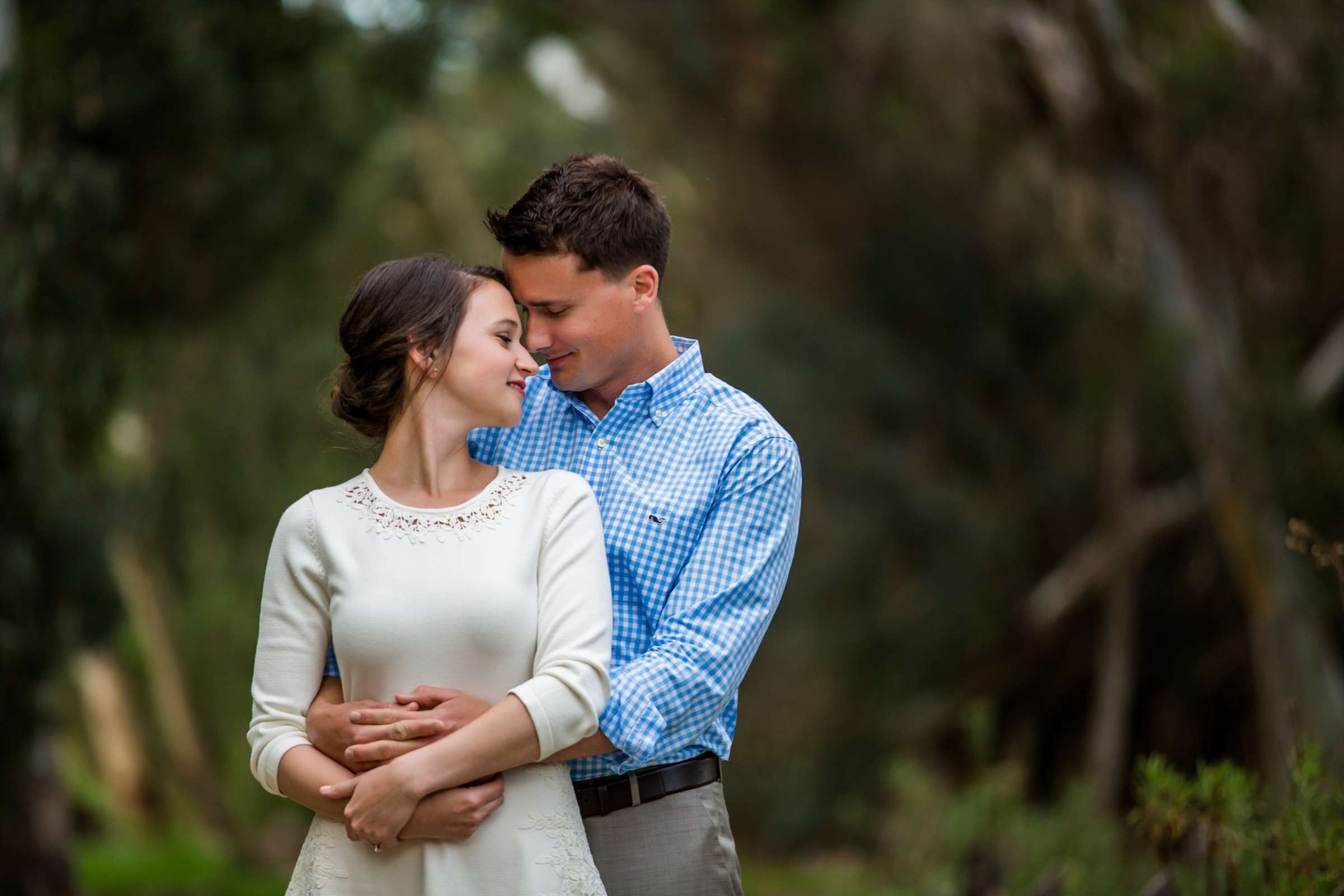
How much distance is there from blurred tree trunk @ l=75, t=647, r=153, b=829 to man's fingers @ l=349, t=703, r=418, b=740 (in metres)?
12.7

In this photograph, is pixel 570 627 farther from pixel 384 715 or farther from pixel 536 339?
pixel 536 339

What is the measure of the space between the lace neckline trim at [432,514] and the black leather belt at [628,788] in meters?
0.51

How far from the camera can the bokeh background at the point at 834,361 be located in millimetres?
6391

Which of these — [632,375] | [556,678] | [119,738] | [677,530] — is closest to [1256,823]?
[677,530]

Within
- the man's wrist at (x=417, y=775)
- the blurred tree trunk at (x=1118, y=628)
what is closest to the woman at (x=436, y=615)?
the man's wrist at (x=417, y=775)

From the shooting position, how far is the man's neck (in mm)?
2482

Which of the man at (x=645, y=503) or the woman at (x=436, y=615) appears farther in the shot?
the man at (x=645, y=503)

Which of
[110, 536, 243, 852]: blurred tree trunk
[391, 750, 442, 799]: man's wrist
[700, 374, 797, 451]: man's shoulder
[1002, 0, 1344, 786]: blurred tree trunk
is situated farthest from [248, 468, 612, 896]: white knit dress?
[110, 536, 243, 852]: blurred tree trunk

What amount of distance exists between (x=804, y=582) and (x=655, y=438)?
29.0 ft

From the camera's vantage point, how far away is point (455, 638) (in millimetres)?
1979

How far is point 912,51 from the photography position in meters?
8.52

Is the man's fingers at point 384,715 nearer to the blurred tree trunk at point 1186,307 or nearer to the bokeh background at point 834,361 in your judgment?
the bokeh background at point 834,361

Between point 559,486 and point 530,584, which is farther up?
point 559,486

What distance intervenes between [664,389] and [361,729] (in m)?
0.83
